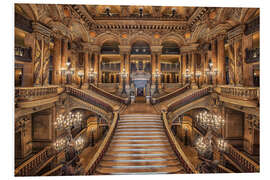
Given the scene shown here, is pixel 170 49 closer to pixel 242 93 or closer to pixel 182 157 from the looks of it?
pixel 242 93

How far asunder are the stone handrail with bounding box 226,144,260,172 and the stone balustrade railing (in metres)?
2.88

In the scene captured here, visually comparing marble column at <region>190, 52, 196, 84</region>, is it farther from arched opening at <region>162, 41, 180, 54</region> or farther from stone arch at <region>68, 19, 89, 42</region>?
stone arch at <region>68, 19, 89, 42</region>

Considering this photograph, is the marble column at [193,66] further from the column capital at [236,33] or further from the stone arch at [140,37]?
the stone arch at [140,37]

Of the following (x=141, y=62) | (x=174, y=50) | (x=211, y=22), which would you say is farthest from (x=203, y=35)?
(x=141, y=62)

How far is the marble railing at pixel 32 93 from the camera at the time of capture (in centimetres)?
517

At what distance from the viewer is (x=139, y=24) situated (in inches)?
465

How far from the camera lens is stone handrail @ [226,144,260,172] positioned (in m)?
5.57

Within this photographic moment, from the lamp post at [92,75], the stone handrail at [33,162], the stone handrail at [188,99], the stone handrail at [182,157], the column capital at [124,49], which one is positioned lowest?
the stone handrail at [33,162]

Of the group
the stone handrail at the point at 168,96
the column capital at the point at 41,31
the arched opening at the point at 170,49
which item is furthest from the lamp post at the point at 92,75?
the arched opening at the point at 170,49

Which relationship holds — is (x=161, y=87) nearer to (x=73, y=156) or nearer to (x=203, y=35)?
(x=203, y=35)

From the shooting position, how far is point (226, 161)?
723 centimetres

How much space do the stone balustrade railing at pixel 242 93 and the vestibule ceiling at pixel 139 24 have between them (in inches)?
163

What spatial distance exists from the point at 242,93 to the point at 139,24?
9979 millimetres

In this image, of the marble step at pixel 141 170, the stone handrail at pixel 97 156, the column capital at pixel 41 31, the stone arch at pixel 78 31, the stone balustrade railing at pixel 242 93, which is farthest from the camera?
the stone arch at pixel 78 31
